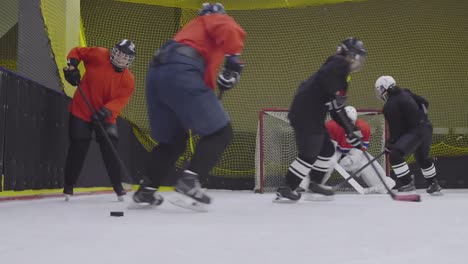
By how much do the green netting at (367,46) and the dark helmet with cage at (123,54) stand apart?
3.46 m

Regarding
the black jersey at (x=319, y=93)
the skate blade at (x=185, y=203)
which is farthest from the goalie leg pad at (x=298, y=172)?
the skate blade at (x=185, y=203)

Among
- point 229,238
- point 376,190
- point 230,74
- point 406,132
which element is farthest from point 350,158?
point 229,238

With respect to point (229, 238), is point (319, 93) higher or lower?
higher

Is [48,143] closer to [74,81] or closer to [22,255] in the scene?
[74,81]

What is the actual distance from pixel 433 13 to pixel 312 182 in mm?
4602

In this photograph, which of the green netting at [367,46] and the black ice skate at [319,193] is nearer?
the black ice skate at [319,193]

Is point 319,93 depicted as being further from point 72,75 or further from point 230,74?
point 72,75

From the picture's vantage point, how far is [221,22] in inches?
92.2

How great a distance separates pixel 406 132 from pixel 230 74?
2.83 meters

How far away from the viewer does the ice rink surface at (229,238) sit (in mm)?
1140

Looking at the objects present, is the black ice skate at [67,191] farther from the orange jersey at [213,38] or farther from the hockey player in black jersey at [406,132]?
the hockey player in black jersey at [406,132]

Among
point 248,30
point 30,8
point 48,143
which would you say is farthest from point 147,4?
point 48,143

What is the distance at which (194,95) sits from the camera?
88.7 inches

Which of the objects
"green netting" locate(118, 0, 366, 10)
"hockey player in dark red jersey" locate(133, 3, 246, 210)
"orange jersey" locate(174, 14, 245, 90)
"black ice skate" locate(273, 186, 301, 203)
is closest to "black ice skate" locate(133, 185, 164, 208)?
"hockey player in dark red jersey" locate(133, 3, 246, 210)
